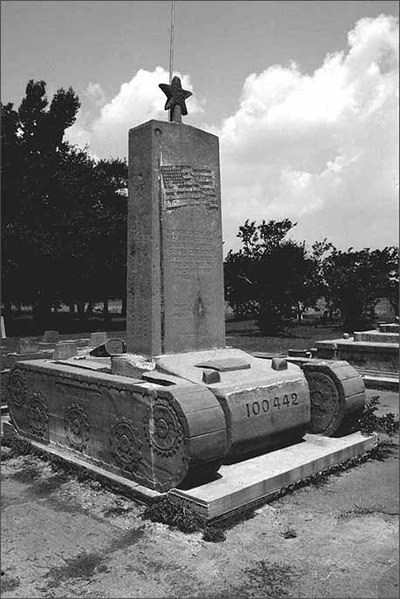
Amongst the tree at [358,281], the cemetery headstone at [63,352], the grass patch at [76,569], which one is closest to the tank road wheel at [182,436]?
the grass patch at [76,569]

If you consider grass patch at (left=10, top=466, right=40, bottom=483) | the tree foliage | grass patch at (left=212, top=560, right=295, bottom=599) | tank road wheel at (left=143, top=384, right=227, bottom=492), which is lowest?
grass patch at (left=212, top=560, right=295, bottom=599)

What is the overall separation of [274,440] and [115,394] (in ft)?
6.41

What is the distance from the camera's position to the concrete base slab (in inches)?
199

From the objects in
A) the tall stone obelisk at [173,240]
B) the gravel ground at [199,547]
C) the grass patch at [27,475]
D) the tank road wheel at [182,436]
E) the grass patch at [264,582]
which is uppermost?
the tall stone obelisk at [173,240]

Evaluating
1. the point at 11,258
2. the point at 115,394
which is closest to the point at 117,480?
the point at 115,394

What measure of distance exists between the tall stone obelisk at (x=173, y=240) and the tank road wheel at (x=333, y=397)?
4.75 ft

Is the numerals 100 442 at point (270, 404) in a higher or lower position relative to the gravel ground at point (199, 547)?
higher

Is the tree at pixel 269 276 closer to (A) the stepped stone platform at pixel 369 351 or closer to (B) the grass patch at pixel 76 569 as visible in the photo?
(A) the stepped stone platform at pixel 369 351

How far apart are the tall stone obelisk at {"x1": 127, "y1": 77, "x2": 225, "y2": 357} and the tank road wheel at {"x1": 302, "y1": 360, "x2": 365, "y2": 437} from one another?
1448 mm

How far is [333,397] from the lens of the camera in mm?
7090

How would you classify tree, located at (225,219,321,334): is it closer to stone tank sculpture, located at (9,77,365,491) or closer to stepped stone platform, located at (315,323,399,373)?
stepped stone platform, located at (315,323,399,373)

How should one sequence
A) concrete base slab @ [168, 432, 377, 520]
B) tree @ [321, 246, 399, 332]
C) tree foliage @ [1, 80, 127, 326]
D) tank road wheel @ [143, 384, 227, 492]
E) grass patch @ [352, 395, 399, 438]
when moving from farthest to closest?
1. tree @ [321, 246, 399, 332]
2. tree foliage @ [1, 80, 127, 326]
3. grass patch @ [352, 395, 399, 438]
4. tank road wheel @ [143, 384, 227, 492]
5. concrete base slab @ [168, 432, 377, 520]

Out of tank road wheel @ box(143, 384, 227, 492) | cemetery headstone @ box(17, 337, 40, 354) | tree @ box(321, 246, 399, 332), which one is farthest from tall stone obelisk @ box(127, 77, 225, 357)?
tree @ box(321, 246, 399, 332)

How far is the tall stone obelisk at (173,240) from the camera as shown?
7035 millimetres
